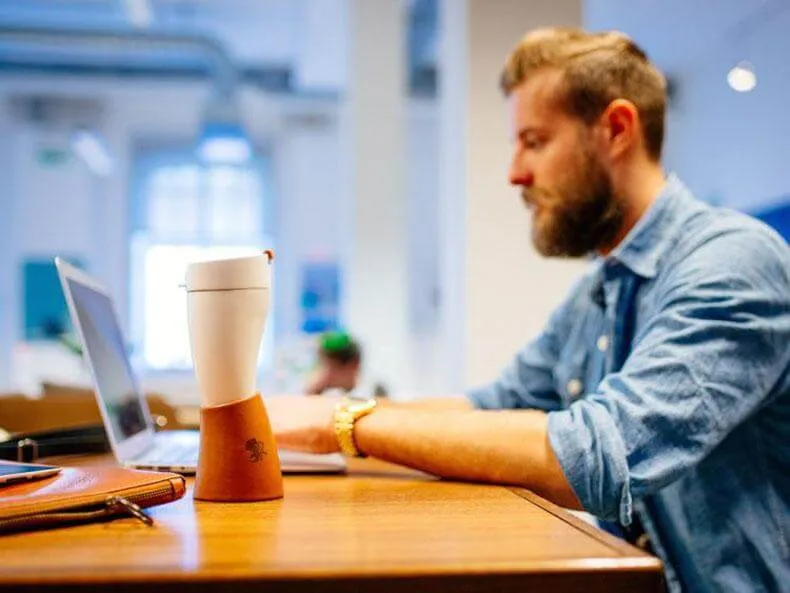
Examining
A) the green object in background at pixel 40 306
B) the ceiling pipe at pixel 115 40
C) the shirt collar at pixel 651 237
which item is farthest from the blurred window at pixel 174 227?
the shirt collar at pixel 651 237

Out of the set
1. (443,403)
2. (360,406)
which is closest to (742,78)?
(443,403)

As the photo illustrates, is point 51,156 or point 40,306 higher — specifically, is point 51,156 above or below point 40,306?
above

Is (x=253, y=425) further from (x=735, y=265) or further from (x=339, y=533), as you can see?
(x=735, y=265)

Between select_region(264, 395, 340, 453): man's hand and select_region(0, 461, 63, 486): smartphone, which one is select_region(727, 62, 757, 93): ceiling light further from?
select_region(0, 461, 63, 486): smartphone

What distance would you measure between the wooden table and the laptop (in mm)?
331

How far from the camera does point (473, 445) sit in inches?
41.9

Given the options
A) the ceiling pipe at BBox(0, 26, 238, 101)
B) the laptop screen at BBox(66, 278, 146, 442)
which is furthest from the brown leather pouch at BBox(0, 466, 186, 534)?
the ceiling pipe at BBox(0, 26, 238, 101)

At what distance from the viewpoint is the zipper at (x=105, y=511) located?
0.73 meters

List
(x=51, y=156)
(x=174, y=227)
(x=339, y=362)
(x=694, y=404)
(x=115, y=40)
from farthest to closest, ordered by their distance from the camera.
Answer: (x=174, y=227) → (x=51, y=156) → (x=115, y=40) → (x=339, y=362) → (x=694, y=404)

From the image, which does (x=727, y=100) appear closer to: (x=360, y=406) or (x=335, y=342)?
(x=360, y=406)

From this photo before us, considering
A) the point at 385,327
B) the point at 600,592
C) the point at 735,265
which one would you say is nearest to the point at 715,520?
the point at 735,265

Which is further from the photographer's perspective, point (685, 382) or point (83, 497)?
point (685, 382)

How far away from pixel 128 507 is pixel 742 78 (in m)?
1.56

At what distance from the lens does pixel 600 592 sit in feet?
2.02
